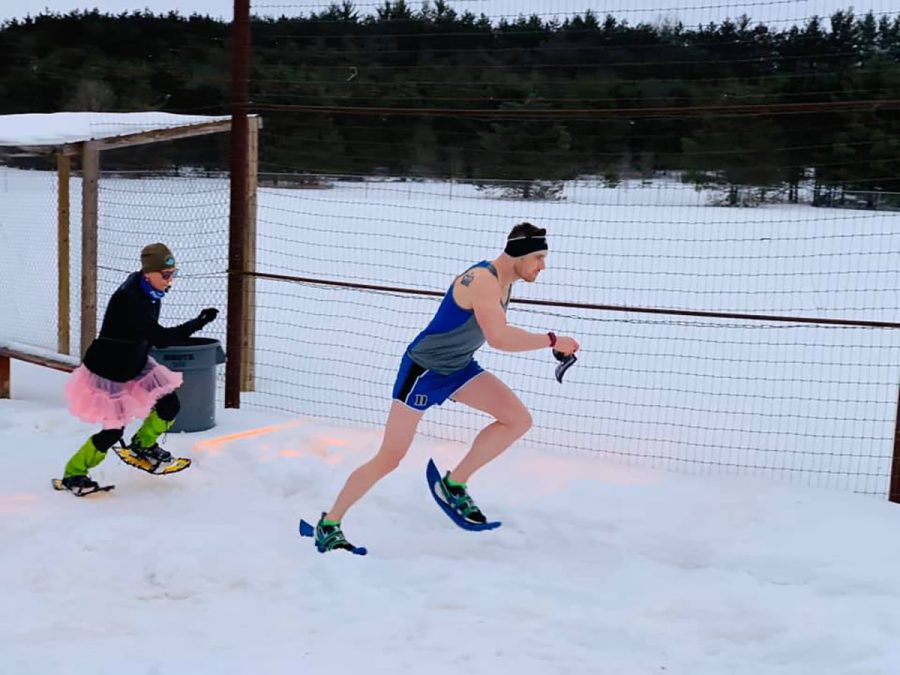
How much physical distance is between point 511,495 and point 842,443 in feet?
10.9

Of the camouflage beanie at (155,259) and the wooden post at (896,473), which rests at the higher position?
the camouflage beanie at (155,259)

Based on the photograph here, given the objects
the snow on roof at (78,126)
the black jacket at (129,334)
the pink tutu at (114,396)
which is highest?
the snow on roof at (78,126)

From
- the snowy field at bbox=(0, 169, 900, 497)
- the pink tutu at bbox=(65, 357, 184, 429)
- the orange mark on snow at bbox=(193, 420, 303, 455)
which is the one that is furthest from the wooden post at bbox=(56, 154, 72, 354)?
the pink tutu at bbox=(65, 357, 184, 429)

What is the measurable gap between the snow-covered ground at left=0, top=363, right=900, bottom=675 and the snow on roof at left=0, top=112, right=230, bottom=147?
8.07 ft

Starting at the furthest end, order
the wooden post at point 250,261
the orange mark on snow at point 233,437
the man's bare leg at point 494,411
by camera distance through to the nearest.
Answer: the wooden post at point 250,261 < the orange mark on snow at point 233,437 < the man's bare leg at point 494,411

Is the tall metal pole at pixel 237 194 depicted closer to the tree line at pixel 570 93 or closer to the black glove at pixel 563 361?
the tree line at pixel 570 93

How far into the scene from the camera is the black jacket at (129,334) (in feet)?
18.3

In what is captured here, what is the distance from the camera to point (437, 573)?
4684mm

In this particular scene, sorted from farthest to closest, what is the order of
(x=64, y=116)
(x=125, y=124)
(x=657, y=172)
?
(x=657, y=172), (x=64, y=116), (x=125, y=124)

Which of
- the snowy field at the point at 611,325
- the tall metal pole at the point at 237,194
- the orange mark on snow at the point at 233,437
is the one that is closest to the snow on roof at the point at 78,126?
the tall metal pole at the point at 237,194

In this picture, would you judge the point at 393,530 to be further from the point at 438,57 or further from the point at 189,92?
the point at 189,92

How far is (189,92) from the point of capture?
33406mm

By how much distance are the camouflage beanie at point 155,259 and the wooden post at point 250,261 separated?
7.00 ft

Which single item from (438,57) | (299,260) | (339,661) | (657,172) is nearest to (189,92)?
(438,57)
